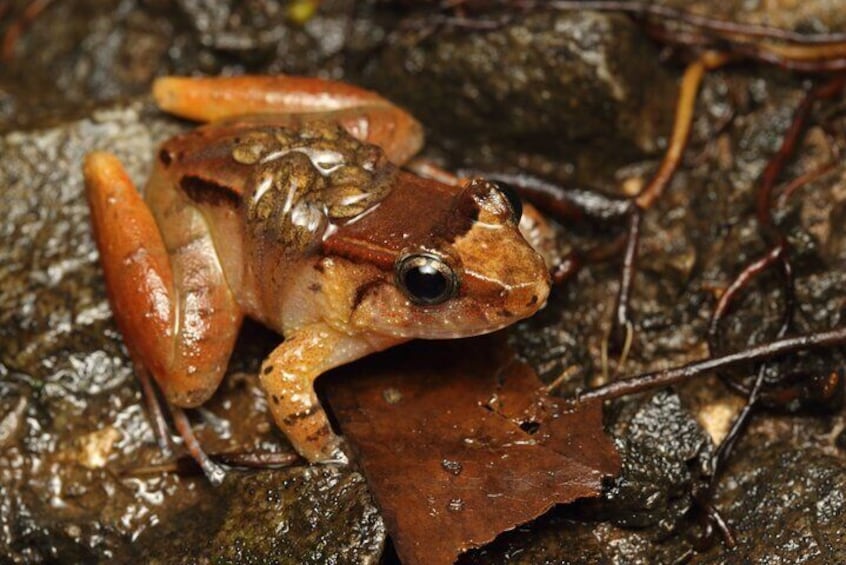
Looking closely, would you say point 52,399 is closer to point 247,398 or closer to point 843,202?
point 247,398

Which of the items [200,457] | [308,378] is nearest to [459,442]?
[308,378]

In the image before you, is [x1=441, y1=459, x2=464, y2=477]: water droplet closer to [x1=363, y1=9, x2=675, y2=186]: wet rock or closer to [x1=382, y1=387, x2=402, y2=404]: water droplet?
[x1=382, y1=387, x2=402, y2=404]: water droplet

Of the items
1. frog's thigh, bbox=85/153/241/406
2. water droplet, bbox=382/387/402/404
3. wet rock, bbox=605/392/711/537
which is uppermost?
frog's thigh, bbox=85/153/241/406

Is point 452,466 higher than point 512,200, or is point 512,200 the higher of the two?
point 512,200

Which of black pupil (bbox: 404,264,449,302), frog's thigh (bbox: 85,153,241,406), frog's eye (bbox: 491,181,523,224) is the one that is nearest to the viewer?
black pupil (bbox: 404,264,449,302)

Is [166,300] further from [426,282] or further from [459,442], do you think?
[459,442]

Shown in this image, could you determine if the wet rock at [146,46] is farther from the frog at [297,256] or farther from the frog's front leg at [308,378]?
the frog's front leg at [308,378]

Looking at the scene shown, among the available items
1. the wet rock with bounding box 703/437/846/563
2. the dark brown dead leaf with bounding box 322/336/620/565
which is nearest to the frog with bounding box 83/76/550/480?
the dark brown dead leaf with bounding box 322/336/620/565
